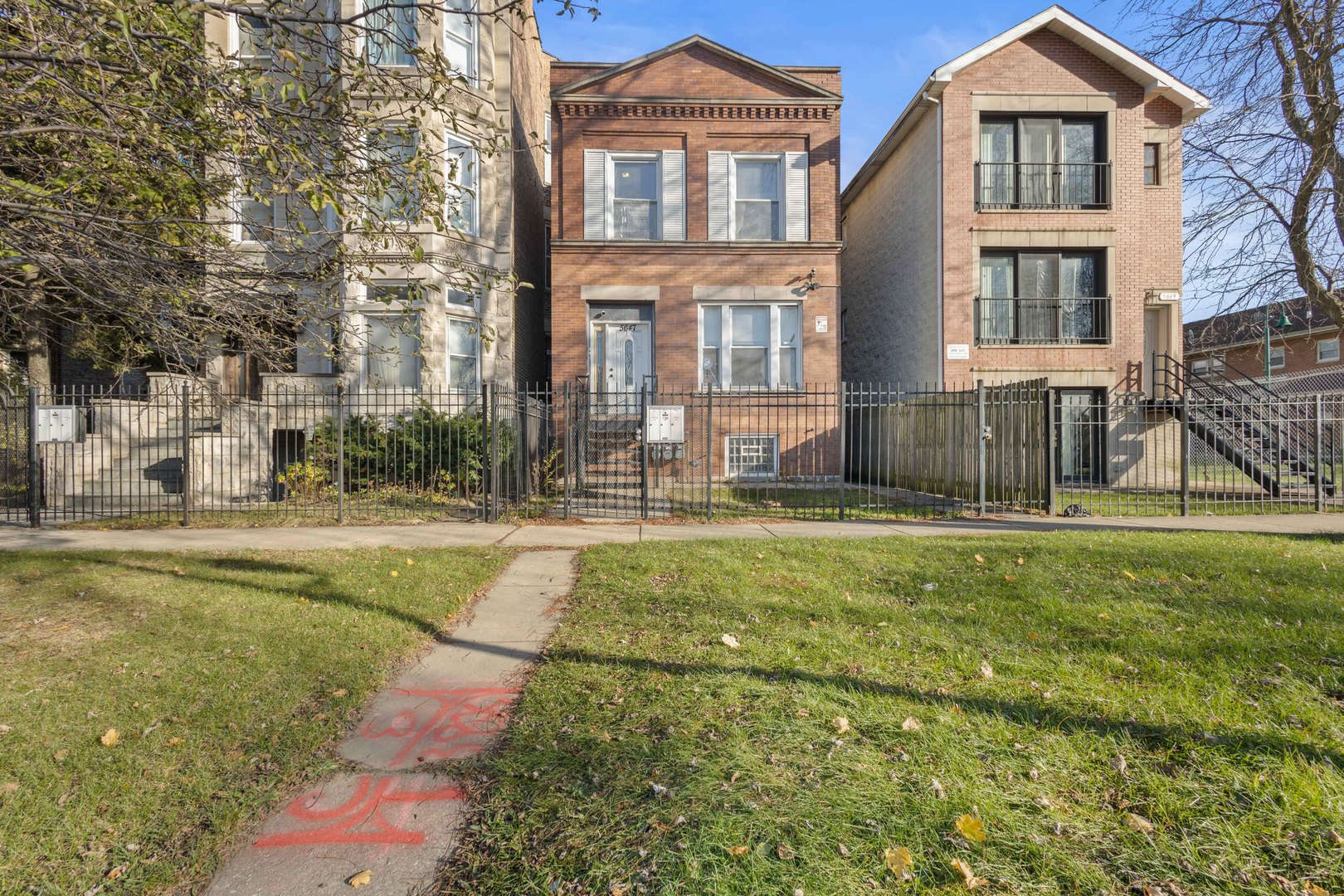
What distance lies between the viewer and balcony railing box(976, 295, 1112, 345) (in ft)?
50.9

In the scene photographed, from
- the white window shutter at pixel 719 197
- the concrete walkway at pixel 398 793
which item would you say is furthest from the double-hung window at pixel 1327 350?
the concrete walkway at pixel 398 793

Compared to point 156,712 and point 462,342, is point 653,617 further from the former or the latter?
point 462,342

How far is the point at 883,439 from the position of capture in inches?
616

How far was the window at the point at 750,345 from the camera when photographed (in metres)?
15.6

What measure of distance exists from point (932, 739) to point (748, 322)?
1357 cm

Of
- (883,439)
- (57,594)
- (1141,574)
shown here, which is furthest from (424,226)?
(1141,574)

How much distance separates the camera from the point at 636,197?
15766 millimetres

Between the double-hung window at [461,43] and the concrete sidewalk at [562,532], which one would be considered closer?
the concrete sidewalk at [562,532]

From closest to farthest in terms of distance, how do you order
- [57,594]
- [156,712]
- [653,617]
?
1. [156,712]
2. [653,617]
3. [57,594]

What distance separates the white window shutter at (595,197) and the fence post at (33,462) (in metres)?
10.6

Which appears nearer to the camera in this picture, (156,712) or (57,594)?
(156,712)

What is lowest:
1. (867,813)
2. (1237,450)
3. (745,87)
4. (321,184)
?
(867,813)

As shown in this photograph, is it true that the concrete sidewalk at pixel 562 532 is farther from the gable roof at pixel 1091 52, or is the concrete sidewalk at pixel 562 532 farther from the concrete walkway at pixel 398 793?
the gable roof at pixel 1091 52

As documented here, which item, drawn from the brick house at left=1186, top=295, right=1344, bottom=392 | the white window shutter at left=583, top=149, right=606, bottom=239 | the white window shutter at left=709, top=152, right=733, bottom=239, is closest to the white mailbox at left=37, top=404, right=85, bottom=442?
the white window shutter at left=583, top=149, right=606, bottom=239
